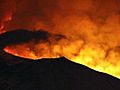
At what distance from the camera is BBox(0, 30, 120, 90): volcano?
368cm

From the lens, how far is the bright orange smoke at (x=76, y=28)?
144 inches

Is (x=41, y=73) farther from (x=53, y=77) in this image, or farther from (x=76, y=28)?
(x=76, y=28)

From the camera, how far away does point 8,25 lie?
3736 mm

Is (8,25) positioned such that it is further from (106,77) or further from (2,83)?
(106,77)

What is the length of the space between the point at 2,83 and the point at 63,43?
786 millimetres

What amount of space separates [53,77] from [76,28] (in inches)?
23.6

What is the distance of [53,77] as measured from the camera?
12.4 feet

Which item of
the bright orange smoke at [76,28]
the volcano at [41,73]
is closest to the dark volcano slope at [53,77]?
the volcano at [41,73]

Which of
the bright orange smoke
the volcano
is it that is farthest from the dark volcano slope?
the bright orange smoke

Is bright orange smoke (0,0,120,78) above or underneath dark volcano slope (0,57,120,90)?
above

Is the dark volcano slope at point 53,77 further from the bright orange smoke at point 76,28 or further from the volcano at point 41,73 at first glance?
the bright orange smoke at point 76,28

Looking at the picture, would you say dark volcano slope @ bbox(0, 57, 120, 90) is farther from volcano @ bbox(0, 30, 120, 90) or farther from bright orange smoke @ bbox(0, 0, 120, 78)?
bright orange smoke @ bbox(0, 0, 120, 78)

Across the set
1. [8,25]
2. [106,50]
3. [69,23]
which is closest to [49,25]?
[69,23]

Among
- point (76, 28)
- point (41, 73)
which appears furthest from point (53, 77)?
point (76, 28)
